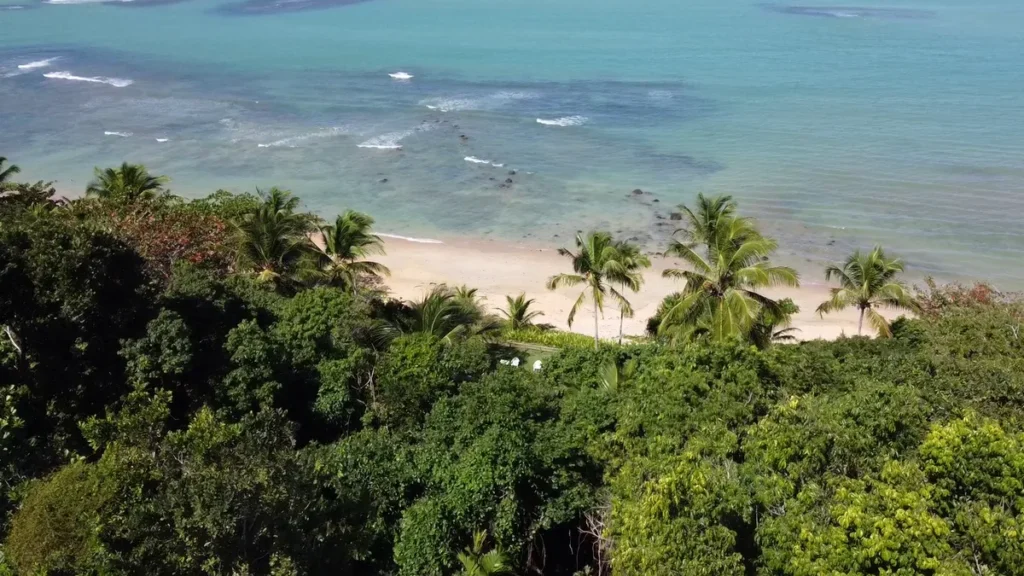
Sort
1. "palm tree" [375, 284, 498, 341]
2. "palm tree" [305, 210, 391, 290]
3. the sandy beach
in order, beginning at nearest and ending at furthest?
"palm tree" [375, 284, 498, 341], "palm tree" [305, 210, 391, 290], the sandy beach

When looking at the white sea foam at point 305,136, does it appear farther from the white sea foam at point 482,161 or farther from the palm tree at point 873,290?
the palm tree at point 873,290

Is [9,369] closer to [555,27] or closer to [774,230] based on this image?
[774,230]

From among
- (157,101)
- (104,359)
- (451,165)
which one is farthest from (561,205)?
(157,101)

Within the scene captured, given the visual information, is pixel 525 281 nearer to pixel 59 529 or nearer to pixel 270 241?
pixel 270 241

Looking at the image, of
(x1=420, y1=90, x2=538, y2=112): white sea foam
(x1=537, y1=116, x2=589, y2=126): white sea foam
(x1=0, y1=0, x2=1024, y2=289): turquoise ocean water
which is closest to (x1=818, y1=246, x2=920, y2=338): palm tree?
(x1=0, y1=0, x2=1024, y2=289): turquoise ocean water

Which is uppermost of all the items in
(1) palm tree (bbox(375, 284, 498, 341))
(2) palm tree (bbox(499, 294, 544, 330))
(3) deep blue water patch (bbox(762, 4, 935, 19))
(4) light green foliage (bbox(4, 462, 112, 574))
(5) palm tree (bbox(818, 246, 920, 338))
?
(3) deep blue water patch (bbox(762, 4, 935, 19))

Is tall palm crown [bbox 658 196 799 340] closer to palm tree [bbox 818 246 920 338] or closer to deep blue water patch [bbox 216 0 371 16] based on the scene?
palm tree [bbox 818 246 920 338]

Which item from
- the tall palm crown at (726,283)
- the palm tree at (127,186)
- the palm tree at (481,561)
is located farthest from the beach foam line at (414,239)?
the palm tree at (481,561)
